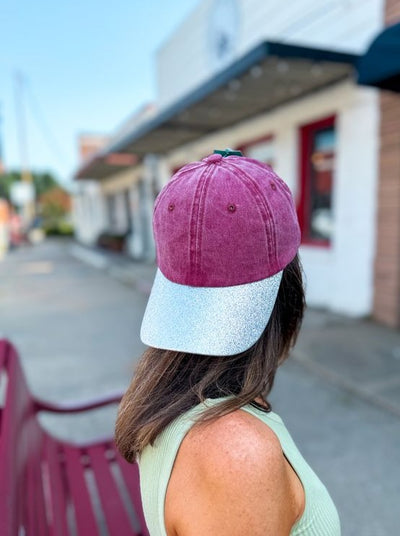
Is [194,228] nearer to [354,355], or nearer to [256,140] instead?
[354,355]

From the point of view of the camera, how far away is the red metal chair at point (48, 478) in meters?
1.35

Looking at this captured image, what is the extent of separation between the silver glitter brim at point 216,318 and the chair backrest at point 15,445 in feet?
2.70

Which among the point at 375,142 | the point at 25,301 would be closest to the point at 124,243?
the point at 25,301

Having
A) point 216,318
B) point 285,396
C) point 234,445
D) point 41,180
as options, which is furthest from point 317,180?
point 41,180

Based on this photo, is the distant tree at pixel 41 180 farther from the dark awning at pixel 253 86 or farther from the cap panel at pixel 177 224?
the cap panel at pixel 177 224

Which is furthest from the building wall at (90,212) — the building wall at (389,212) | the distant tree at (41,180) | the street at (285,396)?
the distant tree at (41,180)

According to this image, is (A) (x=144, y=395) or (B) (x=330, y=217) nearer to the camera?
(A) (x=144, y=395)

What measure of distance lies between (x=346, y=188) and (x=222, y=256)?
16.6 ft

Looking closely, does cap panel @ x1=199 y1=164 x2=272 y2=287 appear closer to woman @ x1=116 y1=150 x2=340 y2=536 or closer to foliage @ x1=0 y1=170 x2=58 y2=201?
woman @ x1=116 y1=150 x2=340 y2=536

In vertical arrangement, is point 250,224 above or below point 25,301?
above

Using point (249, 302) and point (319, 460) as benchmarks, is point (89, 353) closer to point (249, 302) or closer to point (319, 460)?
point (319, 460)

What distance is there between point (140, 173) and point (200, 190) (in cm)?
1384

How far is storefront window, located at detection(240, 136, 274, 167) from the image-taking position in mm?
6944

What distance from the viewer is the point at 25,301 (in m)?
8.34
